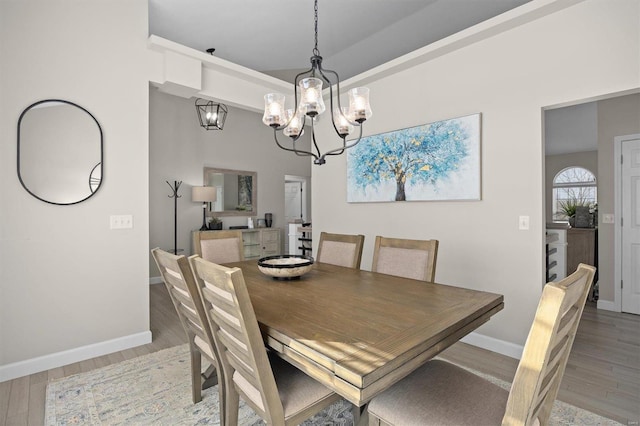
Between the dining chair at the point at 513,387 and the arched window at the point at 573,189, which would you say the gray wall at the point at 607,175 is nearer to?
the dining chair at the point at 513,387

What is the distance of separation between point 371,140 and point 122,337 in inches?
118

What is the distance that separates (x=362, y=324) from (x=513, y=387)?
0.52 metres

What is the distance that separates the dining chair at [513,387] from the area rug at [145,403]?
71cm

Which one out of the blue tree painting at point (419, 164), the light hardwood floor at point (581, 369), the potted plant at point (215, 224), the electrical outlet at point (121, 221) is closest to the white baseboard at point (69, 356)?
the light hardwood floor at point (581, 369)

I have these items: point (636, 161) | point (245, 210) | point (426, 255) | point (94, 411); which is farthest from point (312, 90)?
point (245, 210)

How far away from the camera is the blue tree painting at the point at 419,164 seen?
2799 mm

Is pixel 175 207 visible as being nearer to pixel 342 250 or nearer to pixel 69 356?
pixel 69 356

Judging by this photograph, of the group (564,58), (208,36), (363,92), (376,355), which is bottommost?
(376,355)

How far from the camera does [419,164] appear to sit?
3121 mm

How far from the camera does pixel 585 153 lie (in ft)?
26.5

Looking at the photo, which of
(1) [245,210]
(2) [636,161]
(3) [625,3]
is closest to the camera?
(3) [625,3]

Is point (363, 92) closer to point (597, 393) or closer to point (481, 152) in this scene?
point (481, 152)

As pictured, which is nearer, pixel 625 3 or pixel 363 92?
pixel 363 92

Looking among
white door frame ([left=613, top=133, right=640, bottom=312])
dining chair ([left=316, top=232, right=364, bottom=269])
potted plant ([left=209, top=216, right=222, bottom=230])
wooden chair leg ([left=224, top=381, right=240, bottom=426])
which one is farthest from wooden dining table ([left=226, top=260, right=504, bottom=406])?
potted plant ([left=209, top=216, right=222, bottom=230])
